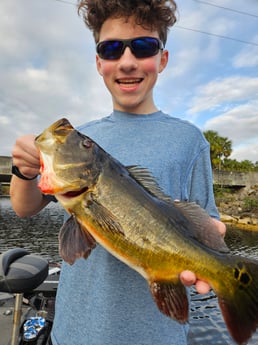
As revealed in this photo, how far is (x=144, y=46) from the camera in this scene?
2.56 meters

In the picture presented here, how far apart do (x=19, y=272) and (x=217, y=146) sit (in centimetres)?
5399

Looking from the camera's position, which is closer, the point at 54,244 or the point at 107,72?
the point at 107,72

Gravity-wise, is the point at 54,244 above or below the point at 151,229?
below

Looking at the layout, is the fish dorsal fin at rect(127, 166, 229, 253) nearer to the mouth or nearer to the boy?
the boy

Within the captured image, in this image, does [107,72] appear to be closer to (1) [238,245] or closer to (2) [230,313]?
(2) [230,313]

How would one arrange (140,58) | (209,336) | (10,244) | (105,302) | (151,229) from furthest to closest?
(10,244) < (209,336) < (140,58) < (105,302) < (151,229)

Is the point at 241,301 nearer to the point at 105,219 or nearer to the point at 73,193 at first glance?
the point at 105,219

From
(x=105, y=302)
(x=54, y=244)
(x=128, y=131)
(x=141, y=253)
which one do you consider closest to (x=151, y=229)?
(x=141, y=253)

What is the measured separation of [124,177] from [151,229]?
1.25ft

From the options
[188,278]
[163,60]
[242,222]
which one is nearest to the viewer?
[188,278]

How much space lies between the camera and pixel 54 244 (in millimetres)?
23297

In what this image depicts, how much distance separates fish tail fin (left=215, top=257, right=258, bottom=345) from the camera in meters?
1.84

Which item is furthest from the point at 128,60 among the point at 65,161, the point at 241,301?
the point at 241,301

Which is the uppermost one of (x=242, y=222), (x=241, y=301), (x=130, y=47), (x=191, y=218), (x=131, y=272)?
(x=130, y=47)
